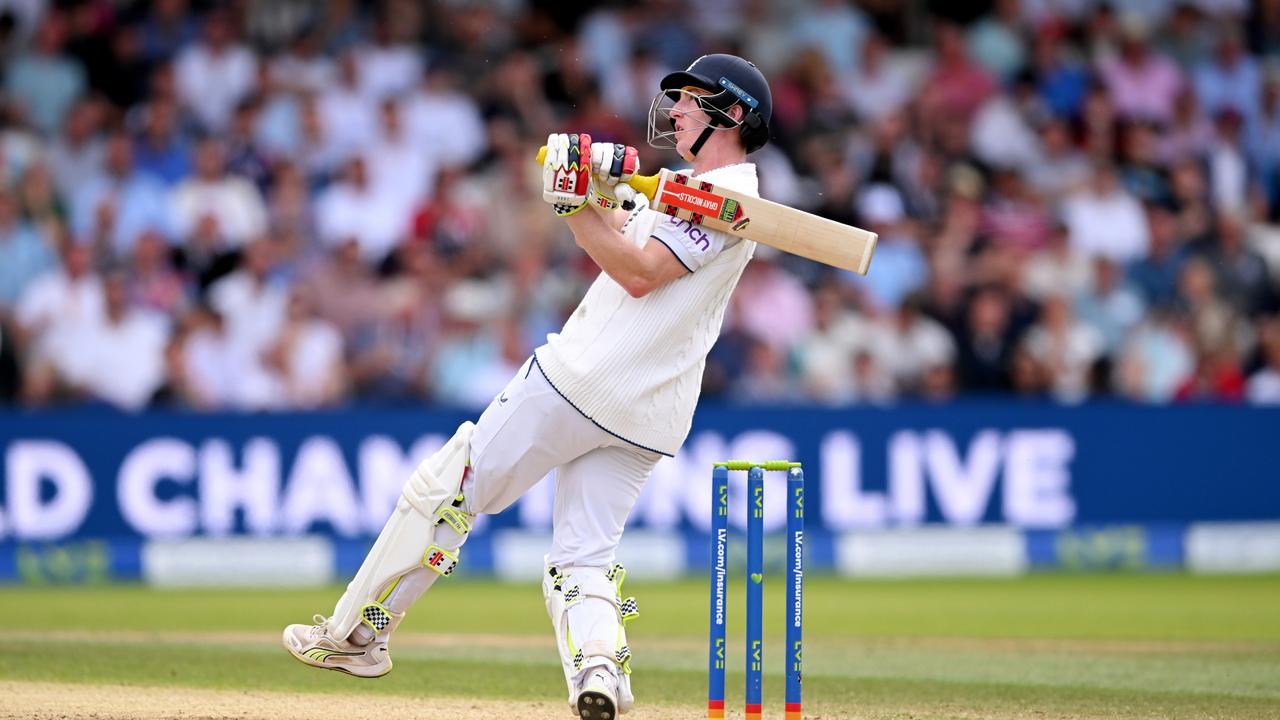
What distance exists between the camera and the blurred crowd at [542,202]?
1019 centimetres

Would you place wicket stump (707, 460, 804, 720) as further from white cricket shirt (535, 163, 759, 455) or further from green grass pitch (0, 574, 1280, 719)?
green grass pitch (0, 574, 1280, 719)

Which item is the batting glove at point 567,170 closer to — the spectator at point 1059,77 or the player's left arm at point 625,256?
the player's left arm at point 625,256

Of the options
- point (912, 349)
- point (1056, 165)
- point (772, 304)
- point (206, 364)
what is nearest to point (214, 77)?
point (206, 364)

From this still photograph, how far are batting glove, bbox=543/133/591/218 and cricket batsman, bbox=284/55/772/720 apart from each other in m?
0.01

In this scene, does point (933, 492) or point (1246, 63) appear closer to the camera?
point (933, 492)

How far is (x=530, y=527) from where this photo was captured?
10.1 metres

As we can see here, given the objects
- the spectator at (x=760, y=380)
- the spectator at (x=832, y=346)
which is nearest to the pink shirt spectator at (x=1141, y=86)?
the spectator at (x=832, y=346)

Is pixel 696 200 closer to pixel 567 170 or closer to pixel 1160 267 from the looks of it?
pixel 567 170

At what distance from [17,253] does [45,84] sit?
1.41 m

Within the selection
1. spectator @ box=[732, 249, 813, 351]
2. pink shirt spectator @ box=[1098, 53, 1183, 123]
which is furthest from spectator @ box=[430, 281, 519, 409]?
pink shirt spectator @ box=[1098, 53, 1183, 123]

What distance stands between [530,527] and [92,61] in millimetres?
4123

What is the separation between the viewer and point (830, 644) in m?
7.28

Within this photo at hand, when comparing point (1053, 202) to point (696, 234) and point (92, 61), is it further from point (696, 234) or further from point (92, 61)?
point (696, 234)

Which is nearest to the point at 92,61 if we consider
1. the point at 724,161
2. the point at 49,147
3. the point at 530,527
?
the point at 49,147
